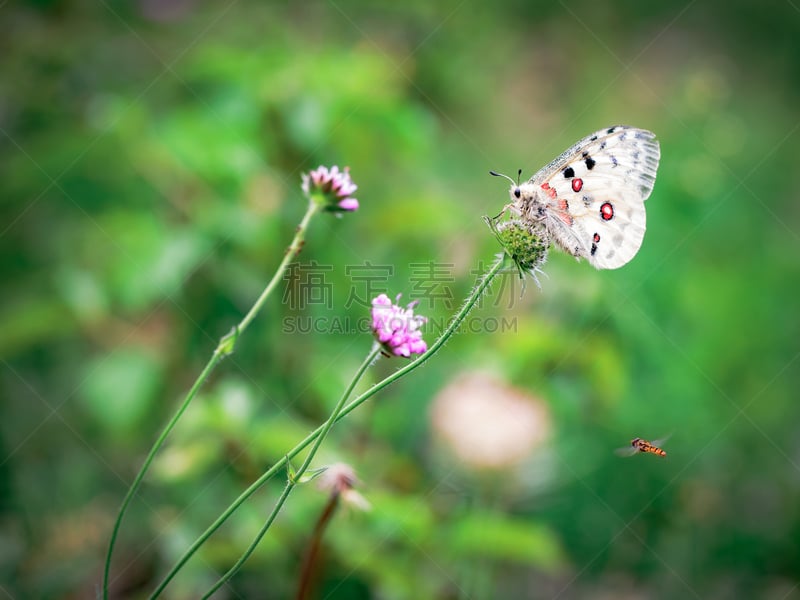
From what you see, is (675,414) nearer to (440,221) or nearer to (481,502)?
(481,502)

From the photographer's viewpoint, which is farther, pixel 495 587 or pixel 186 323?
pixel 495 587

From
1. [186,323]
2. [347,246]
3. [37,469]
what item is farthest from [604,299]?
[37,469]

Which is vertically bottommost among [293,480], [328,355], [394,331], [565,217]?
[293,480]

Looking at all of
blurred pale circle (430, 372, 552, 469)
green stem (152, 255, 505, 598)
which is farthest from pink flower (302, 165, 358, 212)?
blurred pale circle (430, 372, 552, 469)

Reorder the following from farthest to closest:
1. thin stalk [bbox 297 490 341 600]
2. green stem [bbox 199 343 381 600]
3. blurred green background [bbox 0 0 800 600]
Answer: blurred green background [bbox 0 0 800 600] < thin stalk [bbox 297 490 341 600] < green stem [bbox 199 343 381 600]

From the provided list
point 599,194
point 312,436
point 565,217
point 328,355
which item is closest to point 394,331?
point 312,436

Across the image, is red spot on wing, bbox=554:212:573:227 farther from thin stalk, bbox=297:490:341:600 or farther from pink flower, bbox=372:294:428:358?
thin stalk, bbox=297:490:341:600

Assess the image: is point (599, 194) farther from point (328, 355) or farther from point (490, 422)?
point (328, 355)
